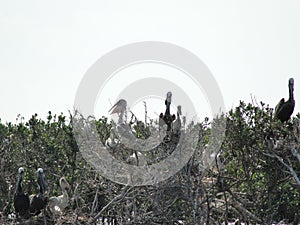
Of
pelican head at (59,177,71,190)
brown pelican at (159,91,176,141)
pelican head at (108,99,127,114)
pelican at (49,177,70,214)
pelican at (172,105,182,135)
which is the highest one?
pelican head at (108,99,127,114)

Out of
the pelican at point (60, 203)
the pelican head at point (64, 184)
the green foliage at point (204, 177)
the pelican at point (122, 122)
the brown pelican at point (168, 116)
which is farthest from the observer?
the pelican head at point (64, 184)

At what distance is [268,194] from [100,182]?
9.36 feet

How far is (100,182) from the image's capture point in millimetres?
8969

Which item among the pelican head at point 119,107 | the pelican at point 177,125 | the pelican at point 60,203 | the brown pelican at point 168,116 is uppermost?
the pelican head at point 119,107

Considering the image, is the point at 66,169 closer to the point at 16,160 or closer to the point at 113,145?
the point at 16,160

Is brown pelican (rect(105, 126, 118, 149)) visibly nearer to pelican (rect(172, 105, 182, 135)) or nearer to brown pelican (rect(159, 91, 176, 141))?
brown pelican (rect(159, 91, 176, 141))

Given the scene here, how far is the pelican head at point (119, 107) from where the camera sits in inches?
386

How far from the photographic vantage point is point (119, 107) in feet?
32.4

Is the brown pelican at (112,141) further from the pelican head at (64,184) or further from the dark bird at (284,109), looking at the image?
the dark bird at (284,109)

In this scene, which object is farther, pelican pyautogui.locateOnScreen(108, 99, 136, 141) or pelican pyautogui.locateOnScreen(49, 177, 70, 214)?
pelican pyautogui.locateOnScreen(108, 99, 136, 141)

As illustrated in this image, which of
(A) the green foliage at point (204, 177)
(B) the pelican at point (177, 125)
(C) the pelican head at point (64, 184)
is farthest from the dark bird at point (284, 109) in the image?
(C) the pelican head at point (64, 184)

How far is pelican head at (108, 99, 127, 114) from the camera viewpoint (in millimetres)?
9798

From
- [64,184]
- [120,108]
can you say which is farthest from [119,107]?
[64,184]

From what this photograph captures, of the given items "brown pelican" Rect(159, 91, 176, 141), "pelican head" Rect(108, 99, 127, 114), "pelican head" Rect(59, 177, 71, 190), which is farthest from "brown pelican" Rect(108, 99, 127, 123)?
"pelican head" Rect(59, 177, 71, 190)
